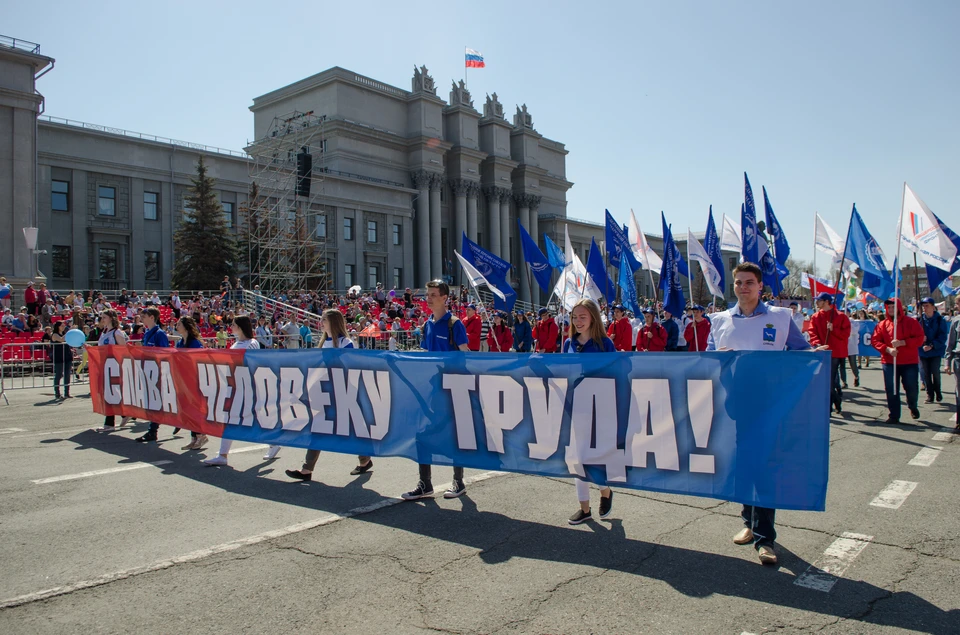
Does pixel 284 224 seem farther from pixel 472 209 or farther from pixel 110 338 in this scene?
pixel 110 338

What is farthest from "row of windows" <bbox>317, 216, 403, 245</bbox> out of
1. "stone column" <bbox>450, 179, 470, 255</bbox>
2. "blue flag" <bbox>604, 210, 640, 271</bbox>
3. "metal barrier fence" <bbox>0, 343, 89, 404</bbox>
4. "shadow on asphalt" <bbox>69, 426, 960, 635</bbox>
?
"shadow on asphalt" <bbox>69, 426, 960, 635</bbox>

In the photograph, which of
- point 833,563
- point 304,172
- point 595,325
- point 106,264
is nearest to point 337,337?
point 595,325

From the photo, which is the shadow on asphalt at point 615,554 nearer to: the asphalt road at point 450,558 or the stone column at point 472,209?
the asphalt road at point 450,558


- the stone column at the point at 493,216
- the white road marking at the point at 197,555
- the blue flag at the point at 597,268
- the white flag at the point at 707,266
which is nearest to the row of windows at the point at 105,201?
the stone column at the point at 493,216

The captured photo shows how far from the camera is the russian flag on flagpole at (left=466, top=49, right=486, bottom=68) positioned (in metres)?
72.1

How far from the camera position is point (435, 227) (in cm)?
6450

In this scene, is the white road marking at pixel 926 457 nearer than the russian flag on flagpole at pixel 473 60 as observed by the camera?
Yes

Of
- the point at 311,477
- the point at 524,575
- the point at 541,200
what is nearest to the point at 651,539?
the point at 524,575

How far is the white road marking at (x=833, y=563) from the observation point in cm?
403

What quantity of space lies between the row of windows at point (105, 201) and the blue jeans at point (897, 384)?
3987cm

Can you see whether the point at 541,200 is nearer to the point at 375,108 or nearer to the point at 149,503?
the point at 375,108

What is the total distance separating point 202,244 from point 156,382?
110ft

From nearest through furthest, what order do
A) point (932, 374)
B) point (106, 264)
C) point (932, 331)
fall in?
point (932, 331) < point (932, 374) < point (106, 264)

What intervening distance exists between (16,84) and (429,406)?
123 feet
